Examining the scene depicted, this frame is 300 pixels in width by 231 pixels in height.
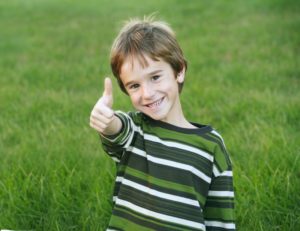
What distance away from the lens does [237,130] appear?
3.56m

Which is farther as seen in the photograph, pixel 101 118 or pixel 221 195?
pixel 221 195

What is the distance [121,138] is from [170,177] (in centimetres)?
21

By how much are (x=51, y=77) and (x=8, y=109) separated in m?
1.17

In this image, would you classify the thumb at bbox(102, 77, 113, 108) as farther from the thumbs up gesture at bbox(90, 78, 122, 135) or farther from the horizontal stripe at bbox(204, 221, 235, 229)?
the horizontal stripe at bbox(204, 221, 235, 229)

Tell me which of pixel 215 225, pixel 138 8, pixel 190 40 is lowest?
pixel 215 225

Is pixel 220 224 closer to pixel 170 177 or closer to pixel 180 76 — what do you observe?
pixel 170 177

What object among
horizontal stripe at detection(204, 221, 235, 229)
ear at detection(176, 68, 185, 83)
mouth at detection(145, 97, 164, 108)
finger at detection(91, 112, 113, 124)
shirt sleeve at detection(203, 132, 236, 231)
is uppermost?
ear at detection(176, 68, 185, 83)

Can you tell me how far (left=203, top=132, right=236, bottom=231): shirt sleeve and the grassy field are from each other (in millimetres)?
589

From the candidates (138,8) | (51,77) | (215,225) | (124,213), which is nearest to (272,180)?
(215,225)

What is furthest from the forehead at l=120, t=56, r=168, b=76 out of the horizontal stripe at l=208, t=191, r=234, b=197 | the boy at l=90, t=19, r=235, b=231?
the horizontal stripe at l=208, t=191, r=234, b=197

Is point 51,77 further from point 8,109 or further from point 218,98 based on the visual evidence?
point 218,98

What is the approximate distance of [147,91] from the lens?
72.1 inches

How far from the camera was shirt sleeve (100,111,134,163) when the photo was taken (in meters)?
1.83

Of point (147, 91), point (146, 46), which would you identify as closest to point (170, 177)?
point (147, 91)
